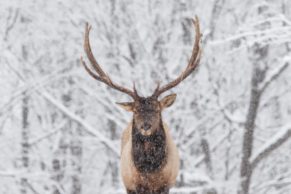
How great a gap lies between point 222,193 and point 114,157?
2971 mm

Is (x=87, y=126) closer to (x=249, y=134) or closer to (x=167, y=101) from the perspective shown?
(x=249, y=134)

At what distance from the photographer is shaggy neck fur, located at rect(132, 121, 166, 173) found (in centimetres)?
249

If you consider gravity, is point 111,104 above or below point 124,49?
below

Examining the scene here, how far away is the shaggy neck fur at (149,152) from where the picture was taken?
8.16ft

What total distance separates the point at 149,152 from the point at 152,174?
0.26 feet

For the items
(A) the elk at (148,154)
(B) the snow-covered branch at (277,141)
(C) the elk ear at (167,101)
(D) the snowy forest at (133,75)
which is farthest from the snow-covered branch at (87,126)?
(A) the elk at (148,154)

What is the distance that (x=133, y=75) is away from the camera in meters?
11.1

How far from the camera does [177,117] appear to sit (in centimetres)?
1098

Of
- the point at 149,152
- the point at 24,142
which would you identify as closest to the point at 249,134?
the point at 24,142

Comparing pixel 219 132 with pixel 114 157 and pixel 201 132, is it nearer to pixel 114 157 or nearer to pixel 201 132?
pixel 201 132

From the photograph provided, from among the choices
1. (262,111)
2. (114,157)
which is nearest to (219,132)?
(262,111)

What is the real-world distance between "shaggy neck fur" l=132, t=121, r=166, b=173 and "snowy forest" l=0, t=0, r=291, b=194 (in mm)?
7815

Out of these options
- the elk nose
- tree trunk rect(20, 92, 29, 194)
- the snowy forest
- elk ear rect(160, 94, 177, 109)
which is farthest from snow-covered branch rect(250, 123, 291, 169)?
the elk nose

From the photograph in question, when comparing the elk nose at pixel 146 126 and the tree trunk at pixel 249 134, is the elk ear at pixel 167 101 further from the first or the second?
Answer: the tree trunk at pixel 249 134
